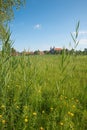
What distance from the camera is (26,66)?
4.12 meters

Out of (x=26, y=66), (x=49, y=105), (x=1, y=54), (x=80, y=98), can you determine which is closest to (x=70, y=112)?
(x=49, y=105)

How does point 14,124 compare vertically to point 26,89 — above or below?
below

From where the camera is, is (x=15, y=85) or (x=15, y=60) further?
(x=15, y=85)

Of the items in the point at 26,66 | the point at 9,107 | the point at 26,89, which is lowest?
the point at 9,107

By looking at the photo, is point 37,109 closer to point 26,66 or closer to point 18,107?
point 18,107

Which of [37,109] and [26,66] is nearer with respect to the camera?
[37,109]

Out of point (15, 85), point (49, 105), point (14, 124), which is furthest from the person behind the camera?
point (15, 85)

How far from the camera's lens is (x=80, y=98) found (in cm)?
461

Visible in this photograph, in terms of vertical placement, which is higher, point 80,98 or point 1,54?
point 1,54

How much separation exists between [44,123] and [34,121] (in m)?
0.25

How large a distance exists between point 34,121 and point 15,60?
1131 mm

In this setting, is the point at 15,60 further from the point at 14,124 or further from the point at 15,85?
the point at 14,124

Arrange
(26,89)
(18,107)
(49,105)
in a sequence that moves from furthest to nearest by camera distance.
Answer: (49,105)
(26,89)
(18,107)

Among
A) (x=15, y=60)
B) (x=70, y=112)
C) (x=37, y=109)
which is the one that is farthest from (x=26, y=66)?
(x=70, y=112)
